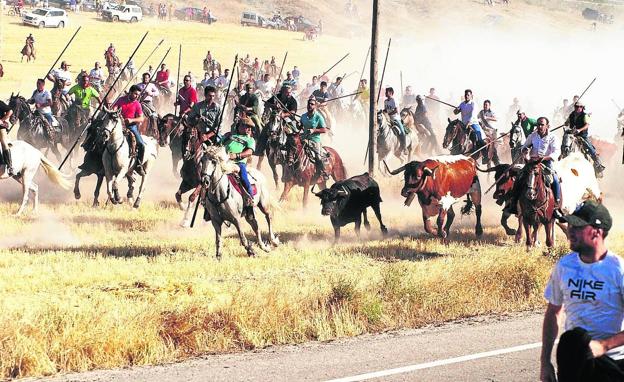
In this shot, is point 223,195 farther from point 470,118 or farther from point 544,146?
point 470,118

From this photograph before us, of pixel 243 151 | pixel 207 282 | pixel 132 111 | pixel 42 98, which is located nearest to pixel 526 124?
pixel 132 111

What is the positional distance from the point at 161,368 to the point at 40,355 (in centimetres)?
113

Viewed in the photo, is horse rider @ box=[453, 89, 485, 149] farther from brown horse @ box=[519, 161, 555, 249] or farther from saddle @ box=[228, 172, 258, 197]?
saddle @ box=[228, 172, 258, 197]

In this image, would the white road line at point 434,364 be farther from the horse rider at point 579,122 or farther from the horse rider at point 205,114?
the horse rider at point 579,122

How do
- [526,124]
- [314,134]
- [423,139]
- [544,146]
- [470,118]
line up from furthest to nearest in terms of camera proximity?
[423,139] → [470,118] → [526,124] → [314,134] → [544,146]

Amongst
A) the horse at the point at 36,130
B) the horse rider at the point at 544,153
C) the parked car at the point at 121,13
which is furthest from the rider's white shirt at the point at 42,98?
the parked car at the point at 121,13

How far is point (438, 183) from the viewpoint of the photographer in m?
19.8

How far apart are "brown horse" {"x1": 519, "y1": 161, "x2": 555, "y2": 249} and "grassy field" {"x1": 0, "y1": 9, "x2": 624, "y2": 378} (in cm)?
70

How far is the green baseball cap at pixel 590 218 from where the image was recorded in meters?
6.05

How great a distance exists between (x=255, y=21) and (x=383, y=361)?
85072 mm

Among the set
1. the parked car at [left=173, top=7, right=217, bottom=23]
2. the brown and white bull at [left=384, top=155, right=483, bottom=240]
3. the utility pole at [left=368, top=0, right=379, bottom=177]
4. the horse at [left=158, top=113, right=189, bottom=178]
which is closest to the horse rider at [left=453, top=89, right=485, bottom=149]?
the utility pole at [left=368, top=0, right=379, bottom=177]

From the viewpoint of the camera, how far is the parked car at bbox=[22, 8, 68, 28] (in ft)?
239

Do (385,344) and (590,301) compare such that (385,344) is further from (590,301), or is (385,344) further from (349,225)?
(349,225)

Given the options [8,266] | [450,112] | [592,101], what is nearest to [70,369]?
[8,266]
